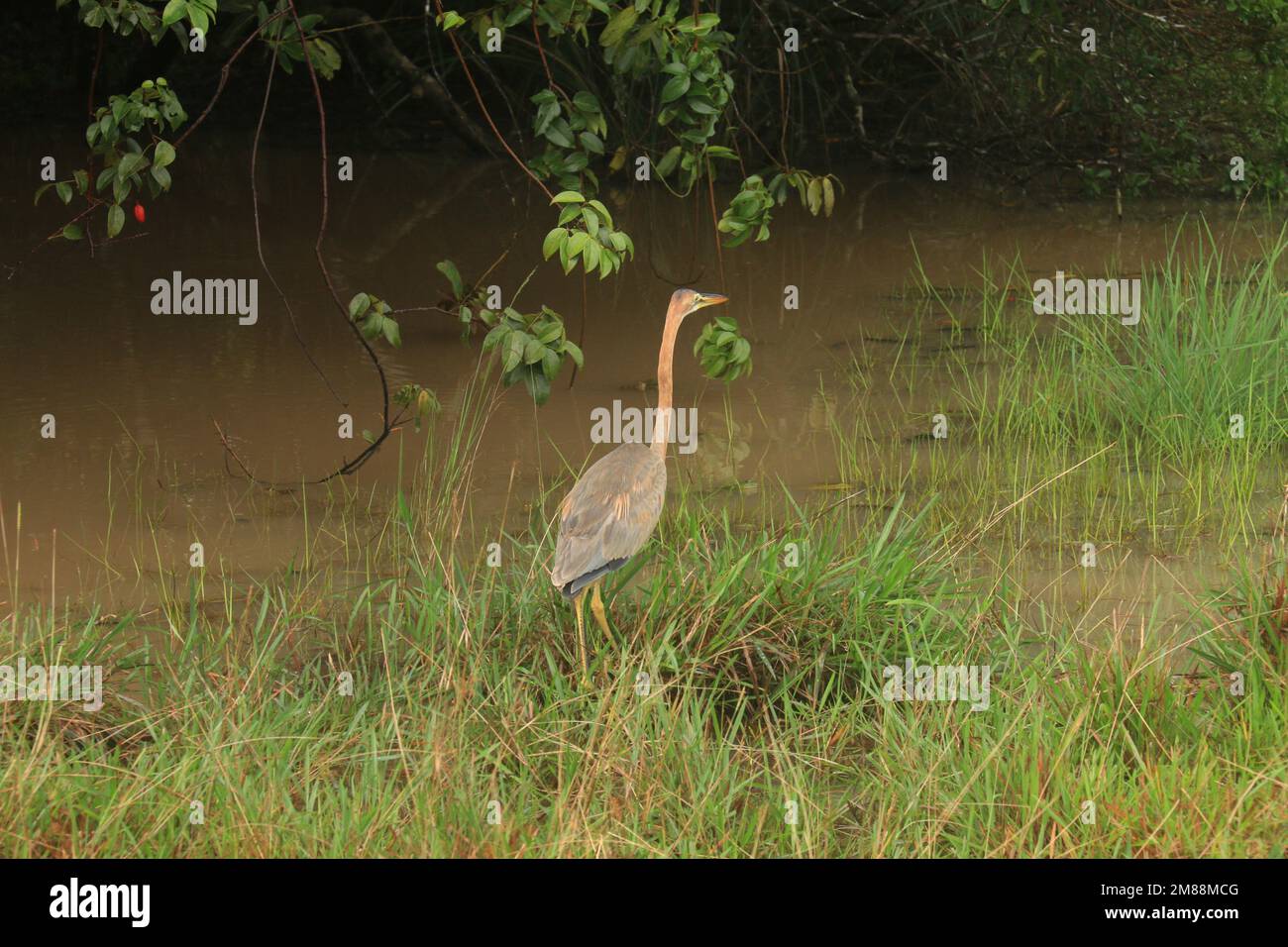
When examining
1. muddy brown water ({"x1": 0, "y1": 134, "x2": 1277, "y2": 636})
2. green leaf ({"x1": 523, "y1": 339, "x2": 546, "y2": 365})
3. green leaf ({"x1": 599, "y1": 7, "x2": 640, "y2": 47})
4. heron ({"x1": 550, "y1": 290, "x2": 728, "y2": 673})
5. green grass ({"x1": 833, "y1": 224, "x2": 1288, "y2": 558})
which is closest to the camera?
heron ({"x1": 550, "y1": 290, "x2": 728, "y2": 673})

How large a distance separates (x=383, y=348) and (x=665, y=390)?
343 centimetres

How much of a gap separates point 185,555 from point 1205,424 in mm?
3654

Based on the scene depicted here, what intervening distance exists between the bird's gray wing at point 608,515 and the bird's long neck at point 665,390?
0.05 m

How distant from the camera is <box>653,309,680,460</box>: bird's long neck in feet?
15.1

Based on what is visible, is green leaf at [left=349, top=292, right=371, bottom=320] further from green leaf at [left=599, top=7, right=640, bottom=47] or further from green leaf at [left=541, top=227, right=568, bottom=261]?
green leaf at [left=599, top=7, right=640, bottom=47]

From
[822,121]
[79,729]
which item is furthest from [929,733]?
[822,121]

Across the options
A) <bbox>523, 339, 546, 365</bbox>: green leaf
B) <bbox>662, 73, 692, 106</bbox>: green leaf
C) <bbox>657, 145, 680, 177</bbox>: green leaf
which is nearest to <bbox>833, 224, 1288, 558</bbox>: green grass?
<bbox>657, 145, 680, 177</bbox>: green leaf

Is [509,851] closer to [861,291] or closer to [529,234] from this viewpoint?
[861,291]

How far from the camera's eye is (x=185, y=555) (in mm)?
5277

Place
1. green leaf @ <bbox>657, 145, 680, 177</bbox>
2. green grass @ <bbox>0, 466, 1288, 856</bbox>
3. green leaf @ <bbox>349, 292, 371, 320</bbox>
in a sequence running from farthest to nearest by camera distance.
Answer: green leaf @ <bbox>657, 145, 680, 177</bbox>, green leaf @ <bbox>349, 292, 371, 320</bbox>, green grass @ <bbox>0, 466, 1288, 856</bbox>

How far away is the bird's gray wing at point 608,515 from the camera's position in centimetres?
414

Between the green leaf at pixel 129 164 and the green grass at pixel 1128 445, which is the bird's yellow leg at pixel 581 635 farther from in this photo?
the green leaf at pixel 129 164

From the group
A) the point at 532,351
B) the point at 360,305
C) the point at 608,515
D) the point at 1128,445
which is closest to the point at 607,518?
the point at 608,515

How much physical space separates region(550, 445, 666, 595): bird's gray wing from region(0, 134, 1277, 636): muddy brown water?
4.04 feet
